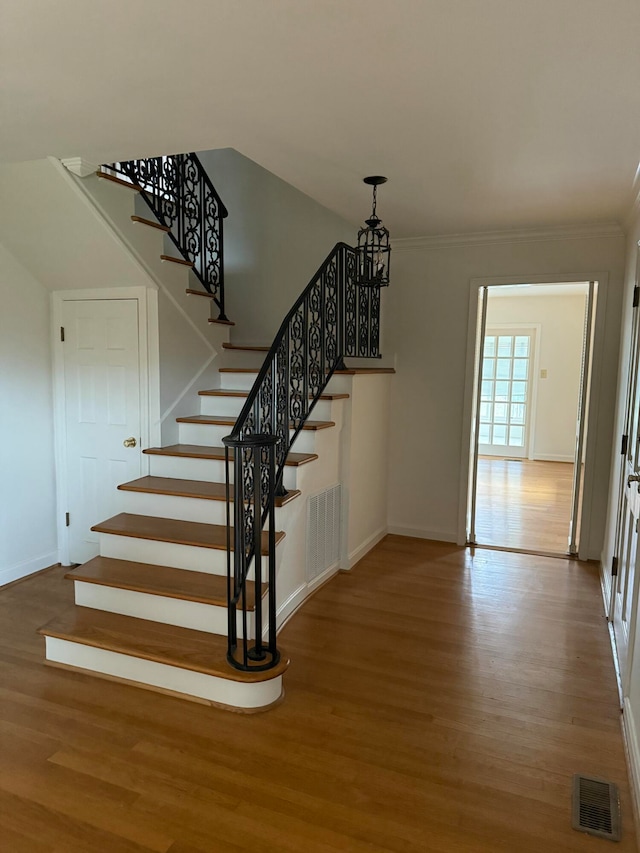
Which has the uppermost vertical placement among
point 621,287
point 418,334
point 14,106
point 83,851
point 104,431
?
point 14,106

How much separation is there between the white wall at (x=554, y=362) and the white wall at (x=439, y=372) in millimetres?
4545

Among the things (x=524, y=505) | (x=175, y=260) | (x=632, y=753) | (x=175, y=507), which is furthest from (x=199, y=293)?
(x=524, y=505)

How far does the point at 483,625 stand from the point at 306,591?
110cm

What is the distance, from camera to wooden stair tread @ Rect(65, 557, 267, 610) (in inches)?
111

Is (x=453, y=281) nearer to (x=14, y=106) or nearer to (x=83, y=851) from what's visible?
(x=14, y=106)

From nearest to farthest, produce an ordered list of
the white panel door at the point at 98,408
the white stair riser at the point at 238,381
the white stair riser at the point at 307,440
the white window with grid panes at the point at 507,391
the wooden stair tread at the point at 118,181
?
the wooden stair tread at the point at 118,181 < the white stair riser at the point at 307,440 < the white panel door at the point at 98,408 < the white stair riser at the point at 238,381 < the white window with grid panes at the point at 507,391

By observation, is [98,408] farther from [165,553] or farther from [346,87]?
[346,87]

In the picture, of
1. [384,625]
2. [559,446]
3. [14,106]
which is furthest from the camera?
[559,446]

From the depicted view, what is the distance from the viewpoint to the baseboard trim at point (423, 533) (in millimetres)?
4855

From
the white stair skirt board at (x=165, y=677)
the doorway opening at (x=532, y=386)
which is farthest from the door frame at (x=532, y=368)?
the white stair skirt board at (x=165, y=677)

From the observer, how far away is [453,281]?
15.2ft

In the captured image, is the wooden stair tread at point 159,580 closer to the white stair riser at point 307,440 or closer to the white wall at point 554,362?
the white stair riser at point 307,440

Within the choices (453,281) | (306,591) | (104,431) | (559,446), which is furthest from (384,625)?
(559,446)

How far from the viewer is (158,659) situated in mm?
2600
